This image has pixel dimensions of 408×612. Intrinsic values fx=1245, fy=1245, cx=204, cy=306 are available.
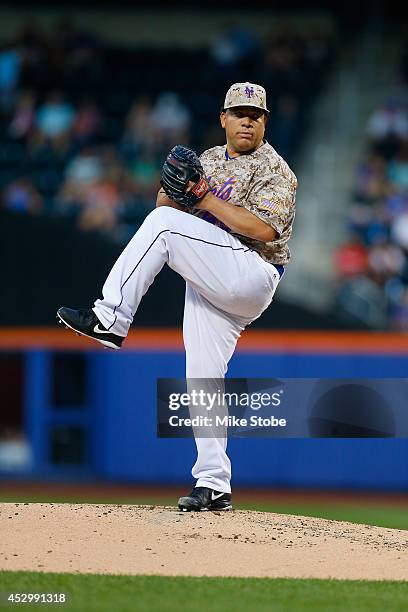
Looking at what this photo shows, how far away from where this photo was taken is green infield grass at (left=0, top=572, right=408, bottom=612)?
4160 mm

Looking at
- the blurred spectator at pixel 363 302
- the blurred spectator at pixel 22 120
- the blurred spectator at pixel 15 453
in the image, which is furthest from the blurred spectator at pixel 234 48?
the blurred spectator at pixel 15 453

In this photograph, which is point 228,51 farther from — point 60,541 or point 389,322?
point 60,541

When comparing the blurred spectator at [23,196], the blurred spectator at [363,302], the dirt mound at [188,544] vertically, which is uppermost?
the blurred spectator at [23,196]

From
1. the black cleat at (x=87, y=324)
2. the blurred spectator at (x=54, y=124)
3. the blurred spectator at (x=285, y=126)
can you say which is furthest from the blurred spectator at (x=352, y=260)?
the black cleat at (x=87, y=324)

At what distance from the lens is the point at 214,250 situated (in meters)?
5.26

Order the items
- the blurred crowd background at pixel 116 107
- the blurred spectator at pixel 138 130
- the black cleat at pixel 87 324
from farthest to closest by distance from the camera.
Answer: the blurred spectator at pixel 138 130
the blurred crowd background at pixel 116 107
the black cleat at pixel 87 324

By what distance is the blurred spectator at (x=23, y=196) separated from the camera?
11.8 metres

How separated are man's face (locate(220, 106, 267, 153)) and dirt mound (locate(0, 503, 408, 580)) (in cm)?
164

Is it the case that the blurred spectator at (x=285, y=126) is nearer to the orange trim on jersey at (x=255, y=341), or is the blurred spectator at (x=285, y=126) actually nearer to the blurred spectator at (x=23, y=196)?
the blurred spectator at (x=23, y=196)

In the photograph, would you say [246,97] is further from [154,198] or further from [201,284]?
A: [154,198]

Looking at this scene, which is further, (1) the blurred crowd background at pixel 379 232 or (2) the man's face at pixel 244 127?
(1) the blurred crowd background at pixel 379 232

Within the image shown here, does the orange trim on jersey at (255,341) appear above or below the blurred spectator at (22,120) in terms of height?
below

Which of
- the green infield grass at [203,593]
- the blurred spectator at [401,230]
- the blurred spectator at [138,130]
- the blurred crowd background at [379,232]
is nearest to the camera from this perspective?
the green infield grass at [203,593]

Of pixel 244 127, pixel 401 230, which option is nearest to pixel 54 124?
pixel 401 230
